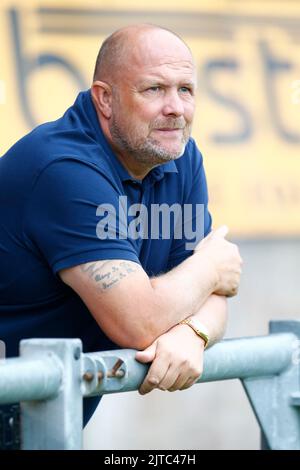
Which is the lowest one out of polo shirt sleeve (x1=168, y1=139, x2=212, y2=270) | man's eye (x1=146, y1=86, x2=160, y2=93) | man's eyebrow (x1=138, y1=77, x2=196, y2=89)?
polo shirt sleeve (x1=168, y1=139, x2=212, y2=270)

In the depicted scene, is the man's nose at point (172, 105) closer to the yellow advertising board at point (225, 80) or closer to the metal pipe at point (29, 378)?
the metal pipe at point (29, 378)

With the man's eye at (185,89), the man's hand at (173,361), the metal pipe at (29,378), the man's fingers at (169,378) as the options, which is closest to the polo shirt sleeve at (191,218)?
the man's eye at (185,89)

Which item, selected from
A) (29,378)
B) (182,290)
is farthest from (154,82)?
(29,378)

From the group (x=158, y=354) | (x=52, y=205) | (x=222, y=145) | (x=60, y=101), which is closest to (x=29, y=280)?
(x=52, y=205)

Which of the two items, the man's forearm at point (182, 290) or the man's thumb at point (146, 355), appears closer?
the man's thumb at point (146, 355)

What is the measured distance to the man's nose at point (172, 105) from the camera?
279 centimetres

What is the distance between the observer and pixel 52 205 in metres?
2.62

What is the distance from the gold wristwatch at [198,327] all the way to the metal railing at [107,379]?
5cm

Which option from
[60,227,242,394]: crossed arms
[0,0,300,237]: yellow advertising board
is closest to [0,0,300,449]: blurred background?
[0,0,300,237]: yellow advertising board

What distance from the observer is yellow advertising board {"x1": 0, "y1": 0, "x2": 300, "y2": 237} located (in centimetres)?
449

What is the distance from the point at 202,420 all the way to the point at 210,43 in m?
1.58

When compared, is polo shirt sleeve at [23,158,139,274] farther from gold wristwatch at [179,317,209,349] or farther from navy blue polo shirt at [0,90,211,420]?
gold wristwatch at [179,317,209,349]

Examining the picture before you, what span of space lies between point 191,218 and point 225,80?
6.19 feet

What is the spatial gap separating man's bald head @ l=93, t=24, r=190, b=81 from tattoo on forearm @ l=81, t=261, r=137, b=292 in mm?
566
